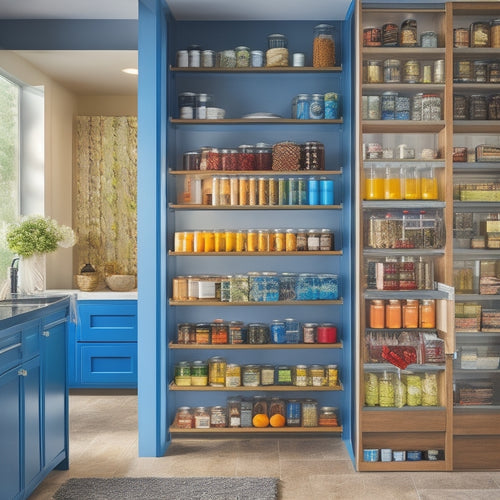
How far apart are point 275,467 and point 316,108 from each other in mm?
2349

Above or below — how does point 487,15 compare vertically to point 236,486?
above

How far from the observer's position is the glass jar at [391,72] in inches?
173

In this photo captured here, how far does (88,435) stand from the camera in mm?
5035

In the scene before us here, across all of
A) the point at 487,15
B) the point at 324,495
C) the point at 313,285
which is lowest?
the point at 324,495

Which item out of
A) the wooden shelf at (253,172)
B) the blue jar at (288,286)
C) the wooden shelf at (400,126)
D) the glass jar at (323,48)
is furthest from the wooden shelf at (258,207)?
the glass jar at (323,48)

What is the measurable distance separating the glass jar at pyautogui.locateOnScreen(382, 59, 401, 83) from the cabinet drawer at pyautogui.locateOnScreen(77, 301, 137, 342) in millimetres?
2978

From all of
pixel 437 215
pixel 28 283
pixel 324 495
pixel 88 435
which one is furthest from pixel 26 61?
pixel 324 495

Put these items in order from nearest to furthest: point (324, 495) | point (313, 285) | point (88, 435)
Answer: point (324, 495) → point (313, 285) → point (88, 435)

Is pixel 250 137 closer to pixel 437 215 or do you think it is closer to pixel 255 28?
pixel 255 28

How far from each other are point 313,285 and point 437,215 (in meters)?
0.94

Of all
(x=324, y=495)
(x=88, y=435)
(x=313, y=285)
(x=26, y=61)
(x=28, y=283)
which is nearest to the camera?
(x=324, y=495)

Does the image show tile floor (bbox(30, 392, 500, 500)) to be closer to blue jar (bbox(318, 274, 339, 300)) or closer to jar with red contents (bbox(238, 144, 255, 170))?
blue jar (bbox(318, 274, 339, 300))

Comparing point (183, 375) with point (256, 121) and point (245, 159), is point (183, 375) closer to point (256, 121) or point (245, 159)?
point (245, 159)

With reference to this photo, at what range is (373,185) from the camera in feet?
14.3
